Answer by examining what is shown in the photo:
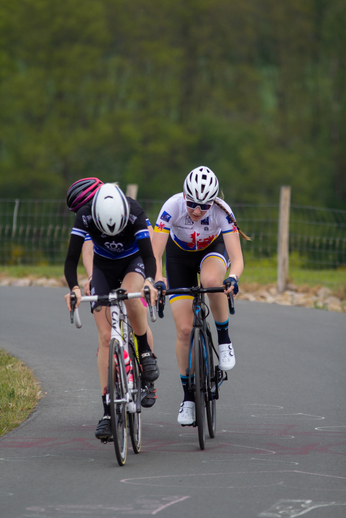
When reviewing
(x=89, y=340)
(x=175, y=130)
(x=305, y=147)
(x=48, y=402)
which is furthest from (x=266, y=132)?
(x=48, y=402)

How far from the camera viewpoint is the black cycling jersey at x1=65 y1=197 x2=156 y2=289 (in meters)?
5.30

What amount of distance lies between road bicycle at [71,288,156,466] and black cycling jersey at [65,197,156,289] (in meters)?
0.29

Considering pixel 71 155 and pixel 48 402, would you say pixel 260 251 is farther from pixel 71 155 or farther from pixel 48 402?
pixel 71 155

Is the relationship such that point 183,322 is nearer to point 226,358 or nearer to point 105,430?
point 226,358

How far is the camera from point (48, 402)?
677 centimetres

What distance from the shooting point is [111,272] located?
569 cm

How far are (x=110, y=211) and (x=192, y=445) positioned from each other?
1.88 metres

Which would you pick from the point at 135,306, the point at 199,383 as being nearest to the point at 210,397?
the point at 199,383

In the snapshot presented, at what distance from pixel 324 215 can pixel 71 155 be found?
29768mm

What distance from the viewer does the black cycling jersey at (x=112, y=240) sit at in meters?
5.30

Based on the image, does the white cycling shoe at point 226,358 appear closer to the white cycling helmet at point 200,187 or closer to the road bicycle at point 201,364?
the road bicycle at point 201,364

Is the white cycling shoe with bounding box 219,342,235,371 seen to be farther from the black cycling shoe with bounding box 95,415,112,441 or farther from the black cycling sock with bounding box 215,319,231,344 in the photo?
the black cycling shoe with bounding box 95,415,112,441

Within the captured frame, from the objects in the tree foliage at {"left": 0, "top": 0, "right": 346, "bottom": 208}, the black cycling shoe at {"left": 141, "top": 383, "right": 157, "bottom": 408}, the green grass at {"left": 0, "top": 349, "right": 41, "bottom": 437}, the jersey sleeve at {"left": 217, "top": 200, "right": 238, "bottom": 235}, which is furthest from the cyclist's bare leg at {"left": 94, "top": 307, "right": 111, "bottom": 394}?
the tree foliage at {"left": 0, "top": 0, "right": 346, "bottom": 208}

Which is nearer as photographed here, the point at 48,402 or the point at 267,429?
the point at 267,429
